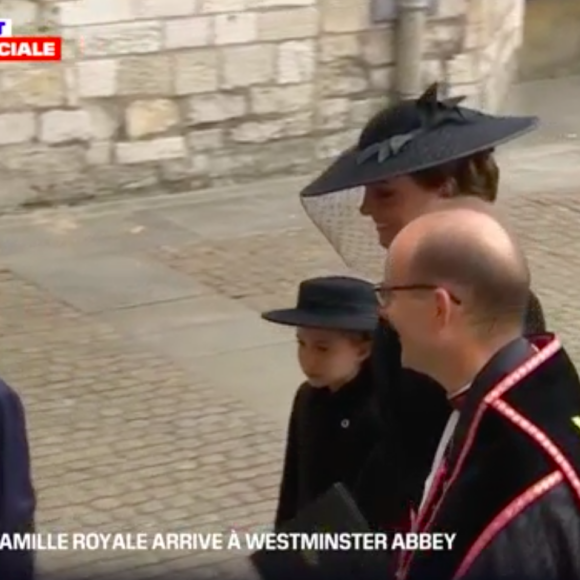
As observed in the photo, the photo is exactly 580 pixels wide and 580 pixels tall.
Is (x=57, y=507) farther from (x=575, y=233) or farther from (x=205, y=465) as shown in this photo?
(x=575, y=233)

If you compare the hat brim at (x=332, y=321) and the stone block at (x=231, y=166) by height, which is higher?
the hat brim at (x=332, y=321)

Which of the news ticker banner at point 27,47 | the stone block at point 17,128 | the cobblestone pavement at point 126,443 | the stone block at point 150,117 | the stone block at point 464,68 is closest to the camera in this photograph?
the cobblestone pavement at point 126,443

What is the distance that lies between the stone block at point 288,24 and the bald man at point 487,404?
7.44 metres

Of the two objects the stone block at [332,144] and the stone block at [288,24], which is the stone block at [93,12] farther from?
the stone block at [332,144]

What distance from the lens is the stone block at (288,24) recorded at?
9.87m

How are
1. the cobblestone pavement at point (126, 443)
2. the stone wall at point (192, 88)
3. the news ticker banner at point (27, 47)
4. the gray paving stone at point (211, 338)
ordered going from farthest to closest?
the stone wall at point (192, 88) < the news ticker banner at point (27, 47) < the gray paving stone at point (211, 338) < the cobblestone pavement at point (126, 443)

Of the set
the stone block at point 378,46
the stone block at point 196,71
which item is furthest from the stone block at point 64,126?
the stone block at point 378,46

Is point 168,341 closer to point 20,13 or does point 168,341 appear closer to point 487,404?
point 20,13

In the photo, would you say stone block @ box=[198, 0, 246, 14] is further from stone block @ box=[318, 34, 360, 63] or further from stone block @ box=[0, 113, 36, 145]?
stone block @ box=[0, 113, 36, 145]

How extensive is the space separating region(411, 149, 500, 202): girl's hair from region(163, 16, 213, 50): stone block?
21.6ft

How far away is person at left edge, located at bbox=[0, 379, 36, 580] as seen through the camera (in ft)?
10.4

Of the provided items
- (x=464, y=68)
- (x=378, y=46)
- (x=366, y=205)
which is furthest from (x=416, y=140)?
(x=464, y=68)

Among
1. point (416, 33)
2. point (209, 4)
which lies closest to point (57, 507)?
point (209, 4)

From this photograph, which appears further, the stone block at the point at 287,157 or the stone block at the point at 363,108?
the stone block at the point at 363,108
